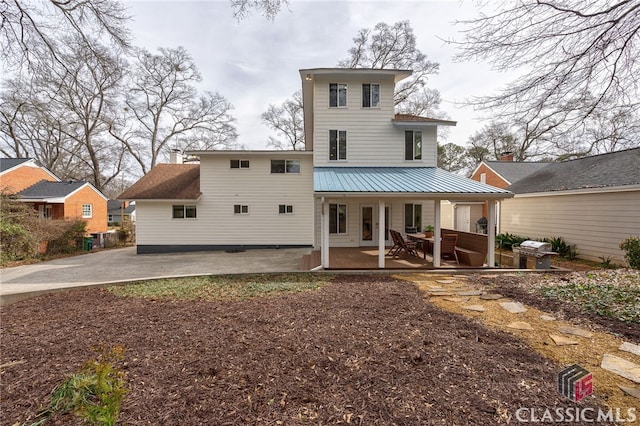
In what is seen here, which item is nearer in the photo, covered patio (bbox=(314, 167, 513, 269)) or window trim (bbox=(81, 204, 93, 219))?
covered patio (bbox=(314, 167, 513, 269))

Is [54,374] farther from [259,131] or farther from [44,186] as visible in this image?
[259,131]

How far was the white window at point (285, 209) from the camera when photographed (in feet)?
45.8

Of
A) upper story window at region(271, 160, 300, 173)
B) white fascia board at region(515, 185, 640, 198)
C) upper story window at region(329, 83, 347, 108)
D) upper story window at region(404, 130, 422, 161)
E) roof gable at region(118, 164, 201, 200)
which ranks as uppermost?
upper story window at region(329, 83, 347, 108)

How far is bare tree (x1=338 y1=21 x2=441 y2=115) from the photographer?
806 inches

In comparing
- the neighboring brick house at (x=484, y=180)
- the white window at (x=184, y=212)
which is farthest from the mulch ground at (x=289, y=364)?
the neighboring brick house at (x=484, y=180)

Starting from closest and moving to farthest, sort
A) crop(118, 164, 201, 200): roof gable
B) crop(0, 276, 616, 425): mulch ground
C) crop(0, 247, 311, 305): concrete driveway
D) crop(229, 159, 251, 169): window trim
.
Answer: crop(0, 276, 616, 425): mulch ground
crop(0, 247, 311, 305): concrete driveway
crop(118, 164, 201, 200): roof gable
crop(229, 159, 251, 169): window trim

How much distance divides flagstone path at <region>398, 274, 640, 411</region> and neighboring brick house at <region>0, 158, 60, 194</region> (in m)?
24.4

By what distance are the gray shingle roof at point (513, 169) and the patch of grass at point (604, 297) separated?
13532 millimetres

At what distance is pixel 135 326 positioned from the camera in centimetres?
439

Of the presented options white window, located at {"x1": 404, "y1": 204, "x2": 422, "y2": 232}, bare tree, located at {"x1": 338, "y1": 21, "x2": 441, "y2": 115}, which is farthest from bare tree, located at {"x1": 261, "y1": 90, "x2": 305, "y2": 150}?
white window, located at {"x1": 404, "y1": 204, "x2": 422, "y2": 232}

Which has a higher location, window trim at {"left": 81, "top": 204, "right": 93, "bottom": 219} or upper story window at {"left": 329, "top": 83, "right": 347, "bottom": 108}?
upper story window at {"left": 329, "top": 83, "right": 347, "bottom": 108}

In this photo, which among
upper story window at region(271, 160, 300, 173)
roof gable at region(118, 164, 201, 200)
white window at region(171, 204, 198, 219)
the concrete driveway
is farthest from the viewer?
upper story window at region(271, 160, 300, 173)

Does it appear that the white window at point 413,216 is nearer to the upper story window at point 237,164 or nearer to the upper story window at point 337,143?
the upper story window at point 337,143

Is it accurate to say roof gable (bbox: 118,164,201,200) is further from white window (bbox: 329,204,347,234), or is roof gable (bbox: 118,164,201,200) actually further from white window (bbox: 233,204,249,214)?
white window (bbox: 329,204,347,234)
